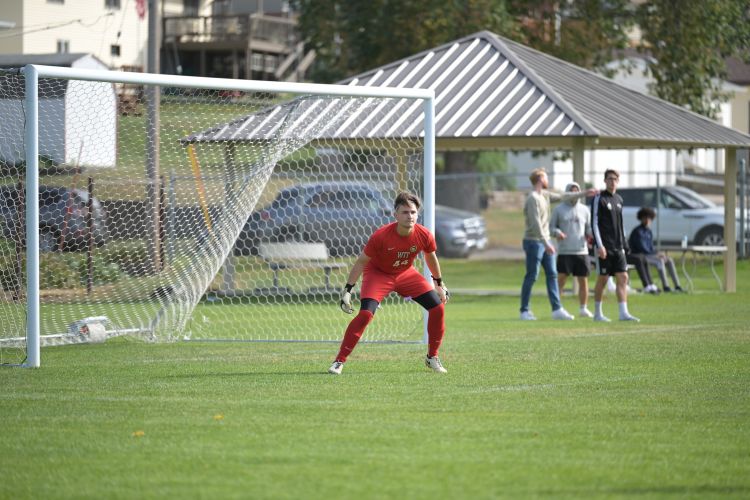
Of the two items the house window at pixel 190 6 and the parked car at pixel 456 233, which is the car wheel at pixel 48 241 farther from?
the house window at pixel 190 6

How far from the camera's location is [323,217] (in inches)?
941

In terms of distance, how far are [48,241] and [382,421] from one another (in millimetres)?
13465

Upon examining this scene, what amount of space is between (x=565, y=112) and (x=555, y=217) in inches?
124

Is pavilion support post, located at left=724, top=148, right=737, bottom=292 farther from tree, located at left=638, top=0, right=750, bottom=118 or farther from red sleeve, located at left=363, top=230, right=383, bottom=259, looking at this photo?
red sleeve, located at left=363, top=230, right=383, bottom=259

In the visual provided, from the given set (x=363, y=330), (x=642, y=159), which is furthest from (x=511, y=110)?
(x=642, y=159)

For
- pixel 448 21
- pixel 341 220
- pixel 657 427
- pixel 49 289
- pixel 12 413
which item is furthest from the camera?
pixel 448 21

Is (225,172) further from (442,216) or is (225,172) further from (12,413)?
(442,216)

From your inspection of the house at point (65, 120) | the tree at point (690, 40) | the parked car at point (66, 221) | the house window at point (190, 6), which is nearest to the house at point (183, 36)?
the house window at point (190, 6)

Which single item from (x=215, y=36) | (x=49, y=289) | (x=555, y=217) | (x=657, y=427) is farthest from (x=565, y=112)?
(x=215, y=36)

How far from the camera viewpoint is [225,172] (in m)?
18.9

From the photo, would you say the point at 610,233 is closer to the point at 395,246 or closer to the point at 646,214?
the point at 646,214

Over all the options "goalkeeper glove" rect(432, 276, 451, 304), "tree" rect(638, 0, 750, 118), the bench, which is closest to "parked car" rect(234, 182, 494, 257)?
the bench

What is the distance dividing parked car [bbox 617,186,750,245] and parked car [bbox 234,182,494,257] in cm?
992

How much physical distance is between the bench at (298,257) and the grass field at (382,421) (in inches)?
218
